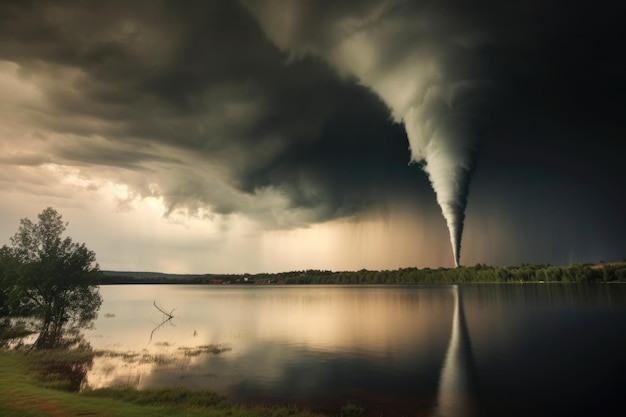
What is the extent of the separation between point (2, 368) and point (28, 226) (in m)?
29.8

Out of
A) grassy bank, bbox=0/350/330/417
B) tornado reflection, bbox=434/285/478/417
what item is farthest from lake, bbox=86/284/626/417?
grassy bank, bbox=0/350/330/417

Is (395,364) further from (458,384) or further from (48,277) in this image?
(48,277)

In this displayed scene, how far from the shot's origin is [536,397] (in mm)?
32281

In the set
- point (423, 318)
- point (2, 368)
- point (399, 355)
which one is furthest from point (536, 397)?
point (423, 318)

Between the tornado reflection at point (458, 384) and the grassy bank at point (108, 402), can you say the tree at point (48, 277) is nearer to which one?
the grassy bank at point (108, 402)

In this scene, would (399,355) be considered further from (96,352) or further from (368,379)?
(96,352)

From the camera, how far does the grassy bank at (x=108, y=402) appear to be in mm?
22734

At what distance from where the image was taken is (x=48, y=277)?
5600 cm

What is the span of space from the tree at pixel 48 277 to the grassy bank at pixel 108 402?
24211 millimetres

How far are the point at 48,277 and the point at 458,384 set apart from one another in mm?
59522

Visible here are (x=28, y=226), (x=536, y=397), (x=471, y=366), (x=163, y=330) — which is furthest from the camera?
(x=163, y=330)

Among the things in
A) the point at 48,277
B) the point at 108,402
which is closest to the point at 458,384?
the point at 108,402

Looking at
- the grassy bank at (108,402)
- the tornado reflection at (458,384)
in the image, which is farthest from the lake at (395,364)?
the grassy bank at (108,402)

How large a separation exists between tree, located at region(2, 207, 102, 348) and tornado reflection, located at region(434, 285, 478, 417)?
54.9 meters
